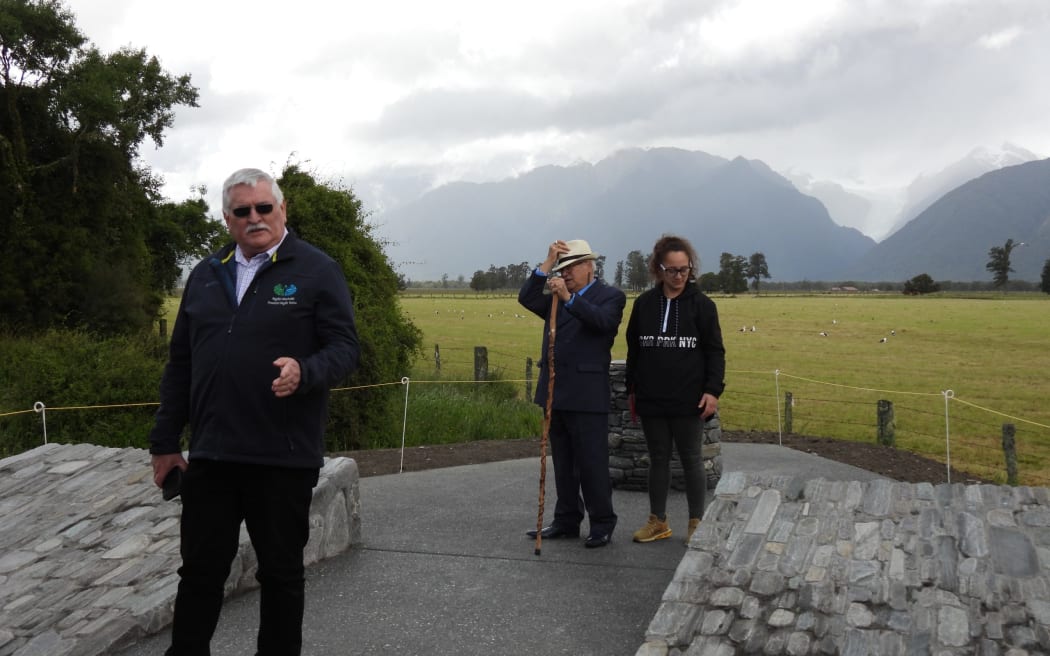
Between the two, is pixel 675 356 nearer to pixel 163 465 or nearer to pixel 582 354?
pixel 582 354

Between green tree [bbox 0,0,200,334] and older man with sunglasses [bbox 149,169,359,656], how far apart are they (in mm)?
20536

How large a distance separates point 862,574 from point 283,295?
307 cm

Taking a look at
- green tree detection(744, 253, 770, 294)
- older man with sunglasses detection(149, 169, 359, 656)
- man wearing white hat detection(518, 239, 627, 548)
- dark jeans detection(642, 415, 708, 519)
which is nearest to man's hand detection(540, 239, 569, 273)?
man wearing white hat detection(518, 239, 627, 548)

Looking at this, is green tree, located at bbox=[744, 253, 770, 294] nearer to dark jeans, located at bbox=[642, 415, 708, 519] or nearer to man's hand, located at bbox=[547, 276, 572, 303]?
dark jeans, located at bbox=[642, 415, 708, 519]

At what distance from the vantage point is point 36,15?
75.2ft

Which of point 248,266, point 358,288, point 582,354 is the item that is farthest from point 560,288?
point 358,288

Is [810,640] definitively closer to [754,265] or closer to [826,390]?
[826,390]

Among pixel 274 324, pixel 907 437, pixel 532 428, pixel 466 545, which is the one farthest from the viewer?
pixel 907 437

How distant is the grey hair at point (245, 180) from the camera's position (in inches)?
125

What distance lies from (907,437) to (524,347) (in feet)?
71.9

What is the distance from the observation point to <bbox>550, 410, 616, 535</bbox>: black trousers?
18.8 ft

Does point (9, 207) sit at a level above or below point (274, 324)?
above

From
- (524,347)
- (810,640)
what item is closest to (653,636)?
(810,640)

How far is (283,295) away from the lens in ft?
10.4
